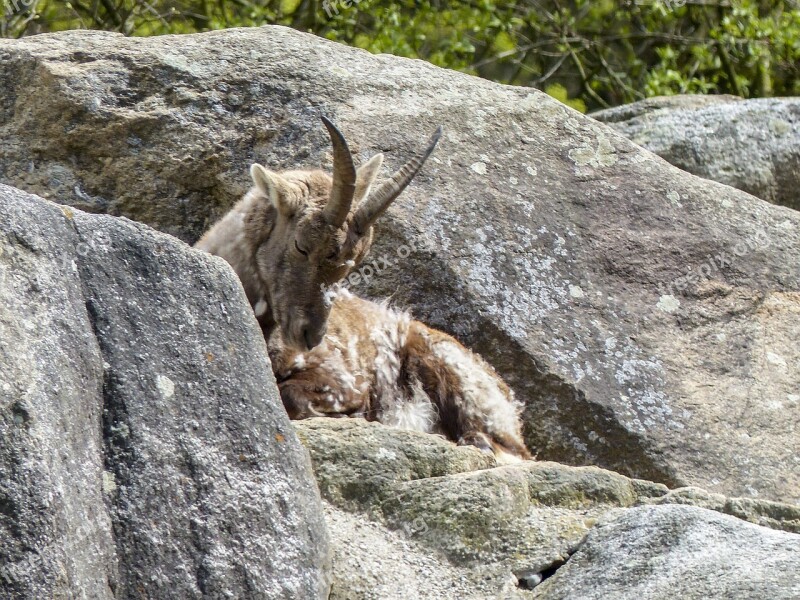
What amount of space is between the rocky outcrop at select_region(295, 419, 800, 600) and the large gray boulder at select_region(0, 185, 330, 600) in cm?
46

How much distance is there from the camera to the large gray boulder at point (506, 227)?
269 inches

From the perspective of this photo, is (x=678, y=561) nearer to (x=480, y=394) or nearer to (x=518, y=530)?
(x=518, y=530)

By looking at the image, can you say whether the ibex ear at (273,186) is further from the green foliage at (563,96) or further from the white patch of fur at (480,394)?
the green foliage at (563,96)

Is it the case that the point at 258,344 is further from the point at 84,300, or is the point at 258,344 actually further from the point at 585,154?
the point at 585,154

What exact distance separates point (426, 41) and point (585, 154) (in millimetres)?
5216

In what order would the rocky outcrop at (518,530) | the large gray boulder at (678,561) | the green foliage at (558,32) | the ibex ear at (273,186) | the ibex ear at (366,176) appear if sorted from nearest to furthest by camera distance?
the large gray boulder at (678,561), the rocky outcrop at (518,530), the ibex ear at (273,186), the ibex ear at (366,176), the green foliage at (558,32)

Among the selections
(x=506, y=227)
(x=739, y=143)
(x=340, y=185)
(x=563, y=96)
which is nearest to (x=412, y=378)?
(x=340, y=185)

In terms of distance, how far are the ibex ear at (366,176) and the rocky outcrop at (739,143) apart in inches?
118

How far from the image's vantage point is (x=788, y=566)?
11.6 ft

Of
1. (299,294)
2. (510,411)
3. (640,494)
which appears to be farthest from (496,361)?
(640,494)

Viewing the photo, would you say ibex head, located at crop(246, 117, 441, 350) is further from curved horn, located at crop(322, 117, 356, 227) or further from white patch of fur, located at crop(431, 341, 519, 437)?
white patch of fur, located at crop(431, 341, 519, 437)

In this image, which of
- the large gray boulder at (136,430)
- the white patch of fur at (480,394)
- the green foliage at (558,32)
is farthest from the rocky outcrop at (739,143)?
the large gray boulder at (136,430)

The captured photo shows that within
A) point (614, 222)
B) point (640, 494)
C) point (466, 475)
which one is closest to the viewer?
point (466, 475)

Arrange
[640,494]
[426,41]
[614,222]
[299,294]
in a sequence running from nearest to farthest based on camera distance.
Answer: [640,494]
[299,294]
[614,222]
[426,41]
